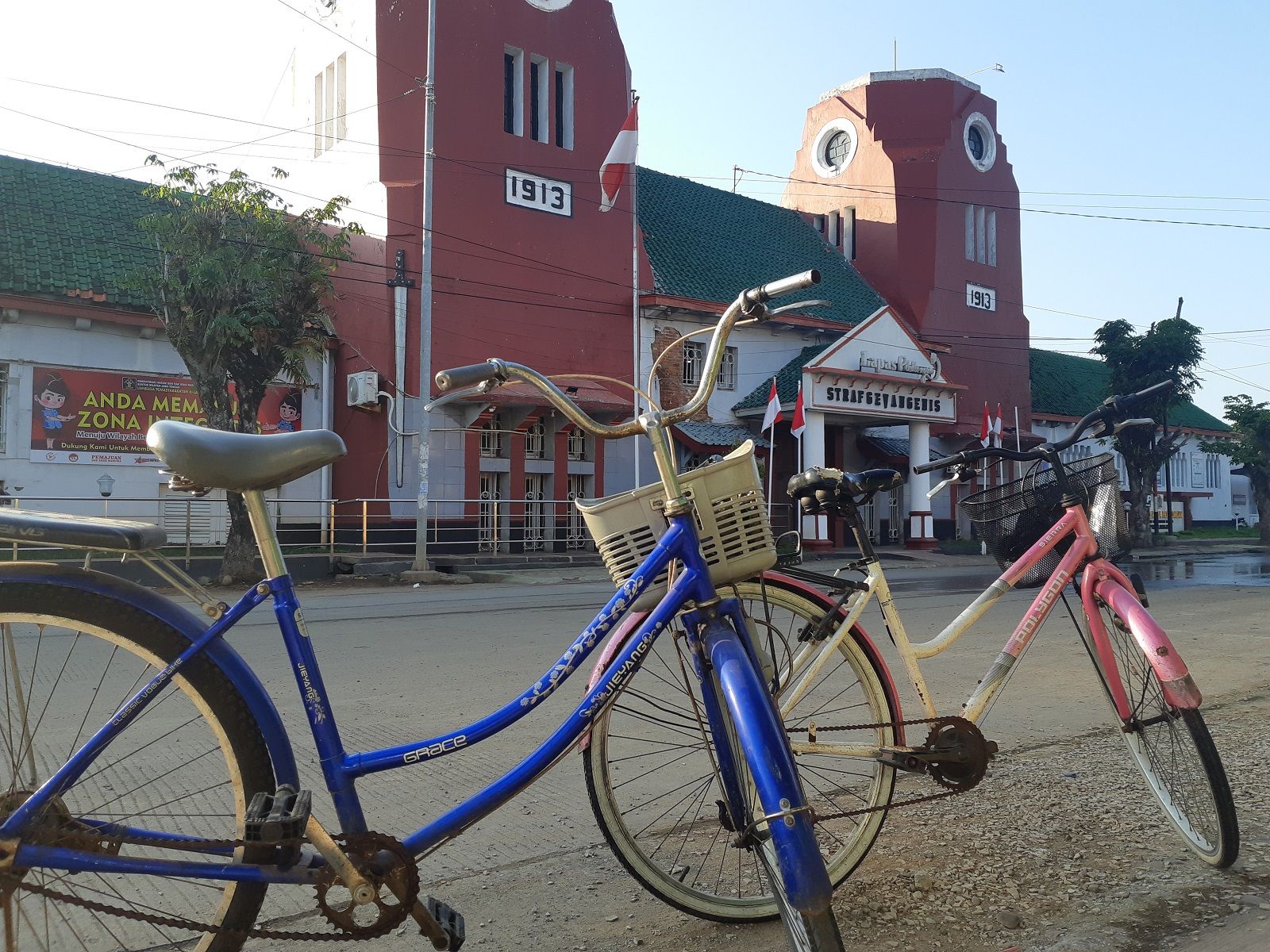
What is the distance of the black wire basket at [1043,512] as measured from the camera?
3414 mm

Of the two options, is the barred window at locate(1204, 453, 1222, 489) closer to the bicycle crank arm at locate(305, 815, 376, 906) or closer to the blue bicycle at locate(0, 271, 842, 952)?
the blue bicycle at locate(0, 271, 842, 952)

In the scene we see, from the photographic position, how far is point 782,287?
249cm

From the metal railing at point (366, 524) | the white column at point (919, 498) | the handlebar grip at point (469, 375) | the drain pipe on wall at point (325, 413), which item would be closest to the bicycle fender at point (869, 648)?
the handlebar grip at point (469, 375)

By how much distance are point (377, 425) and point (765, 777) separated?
19423 mm

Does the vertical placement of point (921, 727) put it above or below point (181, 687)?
below

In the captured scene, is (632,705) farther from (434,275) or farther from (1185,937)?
(434,275)

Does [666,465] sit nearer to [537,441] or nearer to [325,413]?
[325,413]

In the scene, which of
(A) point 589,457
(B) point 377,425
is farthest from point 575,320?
(B) point 377,425

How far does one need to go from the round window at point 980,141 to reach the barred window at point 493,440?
1791 centimetres

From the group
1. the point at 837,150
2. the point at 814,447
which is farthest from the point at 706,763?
the point at 837,150

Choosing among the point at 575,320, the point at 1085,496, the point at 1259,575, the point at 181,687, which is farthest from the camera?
the point at 575,320

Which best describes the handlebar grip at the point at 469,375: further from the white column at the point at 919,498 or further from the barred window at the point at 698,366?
the white column at the point at 919,498

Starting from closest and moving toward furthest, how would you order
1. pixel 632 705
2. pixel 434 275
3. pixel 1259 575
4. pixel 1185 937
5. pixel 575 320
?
1. pixel 1185 937
2. pixel 632 705
3. pixel 1259 575
4. pixel 434 275
5. pixel 575 320

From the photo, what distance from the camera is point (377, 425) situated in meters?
20.6
